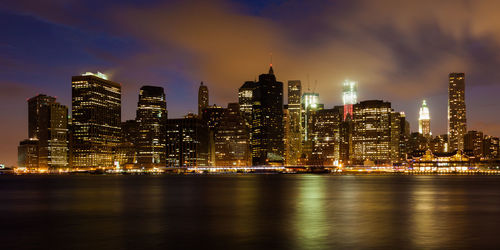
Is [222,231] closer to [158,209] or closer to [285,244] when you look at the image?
[285,244]

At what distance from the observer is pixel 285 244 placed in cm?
3588

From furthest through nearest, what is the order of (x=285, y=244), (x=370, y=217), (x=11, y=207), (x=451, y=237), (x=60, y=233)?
(x=11, y=207) → (x=370, y=217) → (x=60, y=233) → (x=451, y=237) → (x=285, y=244)

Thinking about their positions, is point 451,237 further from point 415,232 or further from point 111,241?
point 111,241

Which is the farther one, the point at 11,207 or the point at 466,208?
the point at 11,207

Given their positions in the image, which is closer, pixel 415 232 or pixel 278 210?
pixel 415 232

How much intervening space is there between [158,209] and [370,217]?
2622 cm

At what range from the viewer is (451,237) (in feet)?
131

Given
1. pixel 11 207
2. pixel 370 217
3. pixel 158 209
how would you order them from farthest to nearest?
pixel 11 207 < pixel 158 209 < pixel 370 217

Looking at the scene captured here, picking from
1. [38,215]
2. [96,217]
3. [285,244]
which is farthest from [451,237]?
[38,215]

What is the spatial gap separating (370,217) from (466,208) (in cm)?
1910

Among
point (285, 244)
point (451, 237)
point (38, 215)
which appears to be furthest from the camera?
point (38, 215)

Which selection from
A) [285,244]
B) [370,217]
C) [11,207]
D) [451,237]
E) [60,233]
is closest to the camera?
[285,244]

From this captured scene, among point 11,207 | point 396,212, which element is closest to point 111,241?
point 396,212

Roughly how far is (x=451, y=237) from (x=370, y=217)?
14.2 m
